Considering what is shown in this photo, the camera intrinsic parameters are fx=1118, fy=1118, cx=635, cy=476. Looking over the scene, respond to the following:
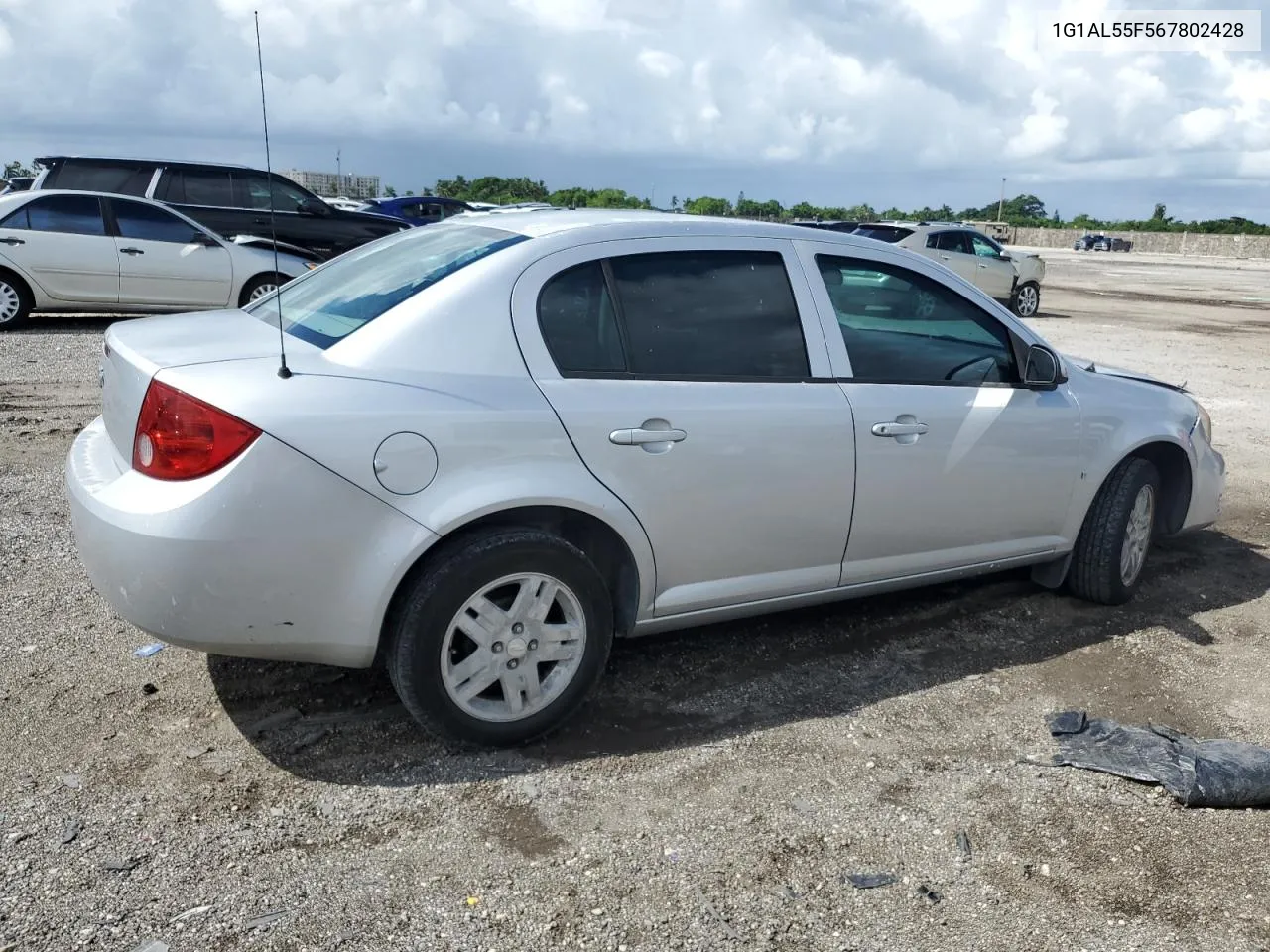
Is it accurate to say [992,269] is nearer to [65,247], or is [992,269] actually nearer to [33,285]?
[65,247]

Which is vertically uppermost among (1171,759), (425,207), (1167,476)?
(425,207)

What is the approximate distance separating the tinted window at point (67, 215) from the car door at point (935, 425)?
10.6 meters

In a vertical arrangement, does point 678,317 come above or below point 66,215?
below

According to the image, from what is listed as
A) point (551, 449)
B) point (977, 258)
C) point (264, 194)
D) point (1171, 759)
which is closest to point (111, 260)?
point (264, 194)

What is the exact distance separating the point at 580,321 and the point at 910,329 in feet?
4.95

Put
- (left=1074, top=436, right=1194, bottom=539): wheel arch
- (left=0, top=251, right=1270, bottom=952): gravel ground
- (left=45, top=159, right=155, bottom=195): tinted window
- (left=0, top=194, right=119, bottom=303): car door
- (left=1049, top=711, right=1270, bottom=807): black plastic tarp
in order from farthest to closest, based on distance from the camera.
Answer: (left=45, top=159, right=155, bottom=195): tinted window, (left=0, top=194, right=119, bottom=303): car door, (left=1074, top=436, right=1194, bottom=539): wheel arch, (left=1049, top=711, right=1270, bottom=807): black plastic tarp, (left=0, top=251, right=1270, bottom=952): gravel ground

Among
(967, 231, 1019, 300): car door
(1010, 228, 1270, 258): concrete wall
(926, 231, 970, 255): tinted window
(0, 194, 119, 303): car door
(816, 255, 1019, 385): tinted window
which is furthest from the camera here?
(1010, 228, 1270, 258): concrete wall

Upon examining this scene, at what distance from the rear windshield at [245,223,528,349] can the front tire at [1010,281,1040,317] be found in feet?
58.5

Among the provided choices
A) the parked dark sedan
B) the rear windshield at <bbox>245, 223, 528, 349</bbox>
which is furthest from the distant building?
the rear windshield at <bbox>245, 223, 528, 349</bbox>

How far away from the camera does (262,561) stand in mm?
3176

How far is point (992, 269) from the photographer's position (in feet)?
64.7

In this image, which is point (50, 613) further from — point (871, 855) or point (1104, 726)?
point (1104, 726)

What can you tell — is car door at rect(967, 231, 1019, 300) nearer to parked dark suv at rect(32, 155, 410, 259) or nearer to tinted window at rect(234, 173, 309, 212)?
parked dark suv at rect(32, 155, 410, 259)

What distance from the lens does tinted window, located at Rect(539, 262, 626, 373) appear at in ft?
11.9
